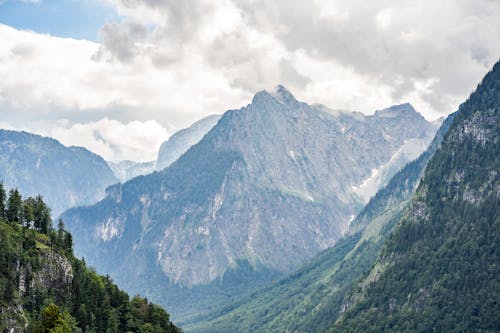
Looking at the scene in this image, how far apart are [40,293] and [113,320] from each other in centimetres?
2160

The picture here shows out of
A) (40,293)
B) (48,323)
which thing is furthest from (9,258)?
(48,323)

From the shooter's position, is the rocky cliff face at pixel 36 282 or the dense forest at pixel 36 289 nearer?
the rocky cliff face at pixel 36 282

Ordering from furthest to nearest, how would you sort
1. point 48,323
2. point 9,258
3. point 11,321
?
point 9,258 → point 11,321 → point 48,323

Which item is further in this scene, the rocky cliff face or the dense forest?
the dense forest

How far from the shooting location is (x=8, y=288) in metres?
166

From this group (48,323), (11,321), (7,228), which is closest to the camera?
(48,323)

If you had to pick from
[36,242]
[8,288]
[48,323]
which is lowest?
[48,323]

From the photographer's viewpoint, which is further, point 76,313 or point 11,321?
point 76,313

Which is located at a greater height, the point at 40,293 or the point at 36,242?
the point at 36,242

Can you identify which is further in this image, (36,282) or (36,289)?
(36,282)

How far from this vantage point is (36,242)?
19662cm

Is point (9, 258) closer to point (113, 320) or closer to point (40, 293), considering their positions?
point (40, 293)

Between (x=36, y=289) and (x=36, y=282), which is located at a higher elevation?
(x=36, y=282)

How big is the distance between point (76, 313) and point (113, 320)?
11.4m
